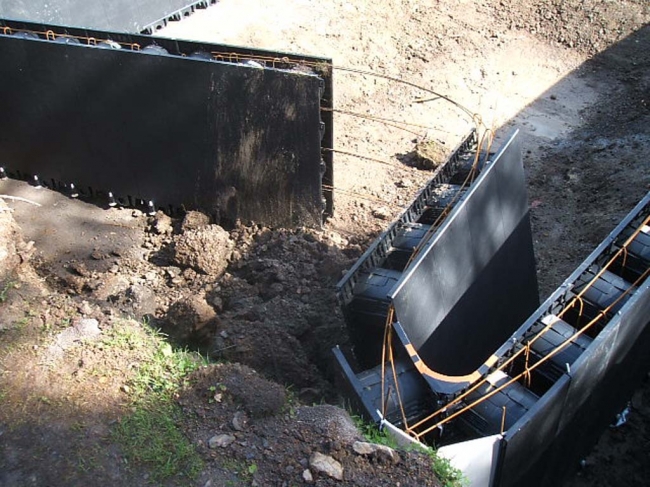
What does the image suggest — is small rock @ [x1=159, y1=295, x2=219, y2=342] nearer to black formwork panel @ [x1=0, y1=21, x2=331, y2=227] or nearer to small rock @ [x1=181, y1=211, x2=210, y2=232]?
small rock @ [x1=181, y1=211, x2=210, y2=232]

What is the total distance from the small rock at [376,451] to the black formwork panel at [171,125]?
328 centimetres

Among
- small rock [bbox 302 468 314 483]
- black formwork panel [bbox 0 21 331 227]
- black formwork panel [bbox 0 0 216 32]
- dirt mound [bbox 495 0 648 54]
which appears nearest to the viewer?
small rock [bbox 302 468 314 483]

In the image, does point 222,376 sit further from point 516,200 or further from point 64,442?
point 516,200

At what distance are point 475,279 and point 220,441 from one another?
274 centimetres

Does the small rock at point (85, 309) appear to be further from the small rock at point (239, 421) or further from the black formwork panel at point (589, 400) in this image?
the black formwork panel at point (589, 400)

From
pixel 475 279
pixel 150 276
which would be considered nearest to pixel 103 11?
pixel 150 276

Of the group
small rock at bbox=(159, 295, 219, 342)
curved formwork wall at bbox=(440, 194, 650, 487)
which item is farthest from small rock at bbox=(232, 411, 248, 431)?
small rock at bbox=(159, 295, 219, 342)

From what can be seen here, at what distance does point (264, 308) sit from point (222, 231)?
49.4 inches

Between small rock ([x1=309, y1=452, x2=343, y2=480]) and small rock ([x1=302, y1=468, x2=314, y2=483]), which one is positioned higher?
small rock ([x1=309, y1=452, x2=343, y2=480])

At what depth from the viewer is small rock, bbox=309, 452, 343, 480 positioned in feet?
12.7

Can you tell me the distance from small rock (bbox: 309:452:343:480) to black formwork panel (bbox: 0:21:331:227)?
10.9 feet

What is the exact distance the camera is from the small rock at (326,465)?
152 inches

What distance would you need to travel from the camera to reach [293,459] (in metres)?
3.99

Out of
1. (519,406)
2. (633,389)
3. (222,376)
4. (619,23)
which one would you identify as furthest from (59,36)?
(619,23)
